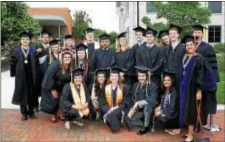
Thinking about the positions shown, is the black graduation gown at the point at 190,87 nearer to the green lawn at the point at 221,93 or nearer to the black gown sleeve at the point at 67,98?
the black gown sleeve at the point at 67,98

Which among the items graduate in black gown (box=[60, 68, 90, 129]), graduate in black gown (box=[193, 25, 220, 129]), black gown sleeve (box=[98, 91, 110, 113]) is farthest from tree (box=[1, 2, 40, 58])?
graduate in black gown (box=[193, 25, 220, 129])

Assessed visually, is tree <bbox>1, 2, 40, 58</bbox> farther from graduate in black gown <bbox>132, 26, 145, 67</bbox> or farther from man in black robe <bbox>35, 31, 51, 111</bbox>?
graduate in black gown <bbox>132, 26, 145, 67</bbox>

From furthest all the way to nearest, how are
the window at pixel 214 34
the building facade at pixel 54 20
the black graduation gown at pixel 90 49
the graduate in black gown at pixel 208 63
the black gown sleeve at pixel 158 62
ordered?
the window at pixel 214 34 → the building facade at pixel 54 20 → the black graduation gown at pixel 90 49 → the black gown sleeve at pixel 158 62 → the graduate in black gown at pixel 208 63

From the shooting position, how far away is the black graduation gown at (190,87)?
669 centimetres

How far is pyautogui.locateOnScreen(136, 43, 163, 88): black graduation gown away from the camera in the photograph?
7.85 metres

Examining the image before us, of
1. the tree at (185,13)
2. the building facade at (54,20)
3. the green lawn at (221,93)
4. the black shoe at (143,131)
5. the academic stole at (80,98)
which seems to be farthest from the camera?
the building facade at (54,20)

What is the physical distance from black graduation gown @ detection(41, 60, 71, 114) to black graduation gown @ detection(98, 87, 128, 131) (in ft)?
2.66

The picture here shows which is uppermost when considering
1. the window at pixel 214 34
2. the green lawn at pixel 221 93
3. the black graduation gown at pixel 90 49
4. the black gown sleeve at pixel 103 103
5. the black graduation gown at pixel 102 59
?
the window at pixel 214 34

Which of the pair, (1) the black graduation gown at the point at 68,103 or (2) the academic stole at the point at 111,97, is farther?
(2) the academic stole at the point at 111,97

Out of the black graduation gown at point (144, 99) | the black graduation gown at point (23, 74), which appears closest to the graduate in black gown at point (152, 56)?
the black graduation gown at point (144, 99)

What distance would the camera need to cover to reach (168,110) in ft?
24.2

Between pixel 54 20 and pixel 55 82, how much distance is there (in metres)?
23.2

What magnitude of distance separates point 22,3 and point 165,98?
1486cm

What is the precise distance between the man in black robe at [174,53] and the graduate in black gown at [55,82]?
6.05ft
